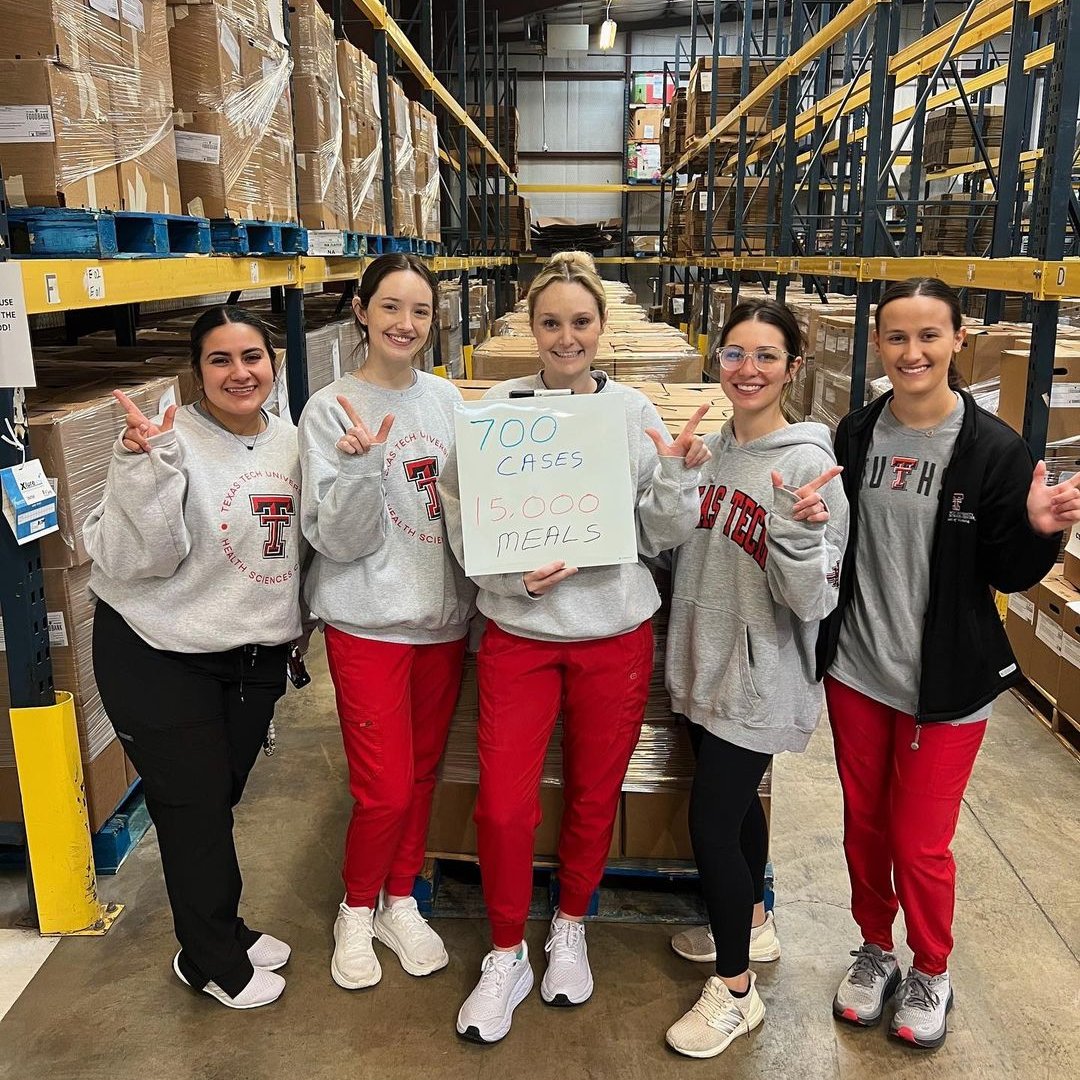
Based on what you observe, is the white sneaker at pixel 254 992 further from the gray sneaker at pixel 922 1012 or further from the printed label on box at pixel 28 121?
the printed label on box at pixel 28 121

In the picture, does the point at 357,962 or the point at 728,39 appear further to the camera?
the point at 728,39

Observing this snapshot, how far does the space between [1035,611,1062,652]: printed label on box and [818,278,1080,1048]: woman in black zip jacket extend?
217 cm

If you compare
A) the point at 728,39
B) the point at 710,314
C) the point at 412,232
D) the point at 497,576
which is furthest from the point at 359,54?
the point at 728,39

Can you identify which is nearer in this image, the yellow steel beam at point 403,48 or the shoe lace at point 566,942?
the shoe lace at point 566,942

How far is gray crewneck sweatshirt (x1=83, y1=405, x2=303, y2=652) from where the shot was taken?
7.27ft

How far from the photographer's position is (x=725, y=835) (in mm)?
2326

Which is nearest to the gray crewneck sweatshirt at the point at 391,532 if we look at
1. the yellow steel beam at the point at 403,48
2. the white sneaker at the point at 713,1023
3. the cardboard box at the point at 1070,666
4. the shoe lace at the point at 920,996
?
the white sneaker at the point at 713,1023

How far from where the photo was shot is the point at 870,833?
8.17 feet

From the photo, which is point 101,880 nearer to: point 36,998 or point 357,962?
point 36,998

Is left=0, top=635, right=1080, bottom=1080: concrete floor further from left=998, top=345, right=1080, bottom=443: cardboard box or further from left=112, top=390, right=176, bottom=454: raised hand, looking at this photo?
left=998, top=345, right=1080, bottom=443: cardboard box

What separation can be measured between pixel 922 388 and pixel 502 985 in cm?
181

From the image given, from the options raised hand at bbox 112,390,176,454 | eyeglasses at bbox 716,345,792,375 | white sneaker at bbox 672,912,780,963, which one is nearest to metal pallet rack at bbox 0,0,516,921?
raised hand at bbox 112,390,176,454

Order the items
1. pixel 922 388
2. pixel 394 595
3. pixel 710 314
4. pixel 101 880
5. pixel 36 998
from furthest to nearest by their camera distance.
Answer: pixel 710 314 < pixel 101 880 < pixel 36 998 < pixel 394 595 < pixel 922 388

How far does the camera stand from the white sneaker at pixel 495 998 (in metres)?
2.46
